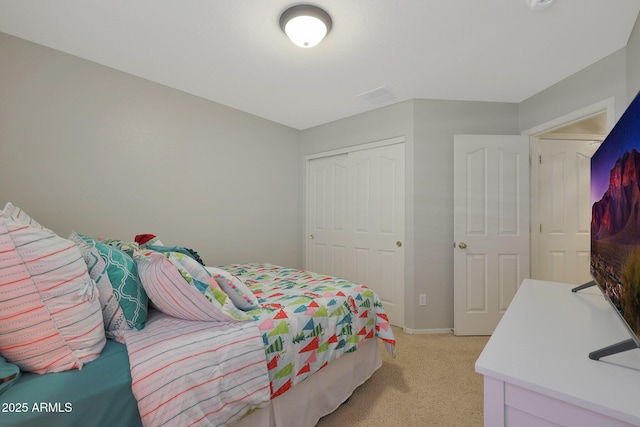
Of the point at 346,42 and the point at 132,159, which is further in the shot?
the point at 132,159

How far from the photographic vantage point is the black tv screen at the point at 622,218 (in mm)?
776

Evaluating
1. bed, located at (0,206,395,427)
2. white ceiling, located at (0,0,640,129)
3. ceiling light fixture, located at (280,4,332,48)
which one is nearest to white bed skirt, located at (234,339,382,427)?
bed, located at (0,206,395,427)

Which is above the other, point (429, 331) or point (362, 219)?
point (362, 219)

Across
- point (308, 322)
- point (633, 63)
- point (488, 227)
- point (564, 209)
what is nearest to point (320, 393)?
point (308, 322)

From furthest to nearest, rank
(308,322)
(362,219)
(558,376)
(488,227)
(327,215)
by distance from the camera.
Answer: (327,215), (362,219), (488,227), (308,322), (558,376)

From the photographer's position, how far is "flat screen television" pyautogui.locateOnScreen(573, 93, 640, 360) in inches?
30.6

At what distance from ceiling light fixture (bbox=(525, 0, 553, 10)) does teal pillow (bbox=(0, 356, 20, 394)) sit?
2.79 meters

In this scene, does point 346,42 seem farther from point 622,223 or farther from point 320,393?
point 320,393

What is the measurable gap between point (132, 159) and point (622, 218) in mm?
3064

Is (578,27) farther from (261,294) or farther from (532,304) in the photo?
(261,294)

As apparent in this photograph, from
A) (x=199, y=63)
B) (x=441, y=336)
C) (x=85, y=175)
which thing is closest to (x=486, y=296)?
(x=441, y=336)

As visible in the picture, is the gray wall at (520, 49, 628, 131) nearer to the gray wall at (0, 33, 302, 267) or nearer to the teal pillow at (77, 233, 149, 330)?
the gray wall at (0, 33, 302, 267)

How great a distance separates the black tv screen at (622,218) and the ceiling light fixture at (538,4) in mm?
935

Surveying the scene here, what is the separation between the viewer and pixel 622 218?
891 millimetres
